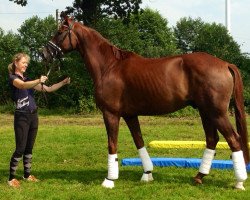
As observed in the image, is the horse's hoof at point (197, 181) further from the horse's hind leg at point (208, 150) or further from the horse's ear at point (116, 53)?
the horse's ear at point (116, 53)

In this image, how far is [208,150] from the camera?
23.6ft

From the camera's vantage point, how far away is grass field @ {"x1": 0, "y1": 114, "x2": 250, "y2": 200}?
662 centimetres

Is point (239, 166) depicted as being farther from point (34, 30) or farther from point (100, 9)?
point (34, 30)

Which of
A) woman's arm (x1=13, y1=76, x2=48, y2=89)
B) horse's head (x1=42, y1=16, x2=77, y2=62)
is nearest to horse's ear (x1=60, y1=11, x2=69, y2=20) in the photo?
horse's head (x1=42, y1=16, x2=77, y2=62)

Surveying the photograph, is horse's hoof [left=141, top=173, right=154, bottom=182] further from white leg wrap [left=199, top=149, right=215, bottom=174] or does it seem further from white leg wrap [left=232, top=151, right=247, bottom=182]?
white leg wrap [left=232, top=151, right=247, bottom=182]

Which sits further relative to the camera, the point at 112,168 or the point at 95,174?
the point at 95,174

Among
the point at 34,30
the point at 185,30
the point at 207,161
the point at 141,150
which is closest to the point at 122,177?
the point at 141,150

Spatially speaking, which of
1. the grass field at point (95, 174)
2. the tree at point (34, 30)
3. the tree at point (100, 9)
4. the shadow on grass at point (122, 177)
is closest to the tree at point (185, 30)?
the tree at point (34, 30)

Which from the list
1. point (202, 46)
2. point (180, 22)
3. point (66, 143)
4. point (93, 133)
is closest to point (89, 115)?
point (93, 133)

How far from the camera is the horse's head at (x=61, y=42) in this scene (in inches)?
286

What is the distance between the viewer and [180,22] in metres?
82.1

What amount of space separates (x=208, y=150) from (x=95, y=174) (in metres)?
2.33

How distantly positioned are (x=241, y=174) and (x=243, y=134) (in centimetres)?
66

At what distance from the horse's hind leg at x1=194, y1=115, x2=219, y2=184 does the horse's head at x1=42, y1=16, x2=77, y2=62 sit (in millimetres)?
2662
